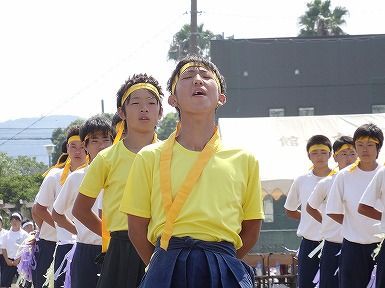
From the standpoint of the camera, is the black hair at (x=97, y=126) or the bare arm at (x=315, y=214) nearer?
the black hair at (x=97, y=126)

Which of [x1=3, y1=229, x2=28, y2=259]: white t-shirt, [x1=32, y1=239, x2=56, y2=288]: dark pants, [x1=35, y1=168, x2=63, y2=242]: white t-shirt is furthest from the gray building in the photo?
[x1=35, y1=168, x2=63, y2=242]: white t-shirt

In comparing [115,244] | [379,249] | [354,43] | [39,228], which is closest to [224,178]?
[115,244]

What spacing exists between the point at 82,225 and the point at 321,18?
48461 millimetres

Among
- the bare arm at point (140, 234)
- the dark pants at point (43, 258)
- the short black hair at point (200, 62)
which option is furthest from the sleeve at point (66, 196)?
the bare arm at point (140, 234)

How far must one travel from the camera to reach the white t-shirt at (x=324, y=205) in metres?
12.3

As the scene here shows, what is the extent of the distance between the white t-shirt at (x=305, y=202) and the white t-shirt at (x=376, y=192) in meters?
2.71

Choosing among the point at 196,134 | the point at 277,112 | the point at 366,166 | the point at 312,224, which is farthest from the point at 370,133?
the point at 277,112

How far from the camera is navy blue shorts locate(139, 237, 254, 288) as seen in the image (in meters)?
5.34

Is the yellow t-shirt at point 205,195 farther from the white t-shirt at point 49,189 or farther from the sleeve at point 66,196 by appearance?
the white t-shirt at point 49,189

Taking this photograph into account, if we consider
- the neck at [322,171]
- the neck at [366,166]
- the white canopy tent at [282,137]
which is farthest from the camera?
the white canopy tent at [282,137]

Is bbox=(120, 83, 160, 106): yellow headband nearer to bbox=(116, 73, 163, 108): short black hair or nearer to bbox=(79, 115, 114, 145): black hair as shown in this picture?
bbox=(116, 73, 163, 108): short black hair

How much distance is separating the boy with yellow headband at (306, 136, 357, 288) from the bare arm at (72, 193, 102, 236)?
5118 millimetres

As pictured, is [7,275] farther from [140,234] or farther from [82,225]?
[140,234]

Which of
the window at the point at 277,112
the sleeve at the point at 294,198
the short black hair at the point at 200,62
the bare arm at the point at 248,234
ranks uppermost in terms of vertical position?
the window at the point at 277,112
